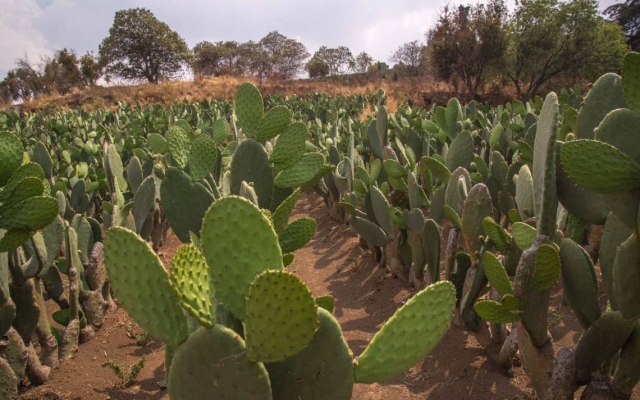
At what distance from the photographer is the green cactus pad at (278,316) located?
862 mm

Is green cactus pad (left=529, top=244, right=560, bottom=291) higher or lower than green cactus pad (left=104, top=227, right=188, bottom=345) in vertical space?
lower

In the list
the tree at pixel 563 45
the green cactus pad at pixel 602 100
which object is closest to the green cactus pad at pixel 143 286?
the green cactus pad at pixel 602 100

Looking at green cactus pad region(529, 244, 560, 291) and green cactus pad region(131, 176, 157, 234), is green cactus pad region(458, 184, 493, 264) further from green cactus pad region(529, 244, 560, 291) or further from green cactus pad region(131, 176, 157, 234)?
green cactus pad region(131, 176, 157, 234)

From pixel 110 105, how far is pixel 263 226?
21869mm

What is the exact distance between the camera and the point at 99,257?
9.07 feet

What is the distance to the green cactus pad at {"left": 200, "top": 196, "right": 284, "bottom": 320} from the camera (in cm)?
106

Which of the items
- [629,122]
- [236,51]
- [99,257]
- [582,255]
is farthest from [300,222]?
[236,51]

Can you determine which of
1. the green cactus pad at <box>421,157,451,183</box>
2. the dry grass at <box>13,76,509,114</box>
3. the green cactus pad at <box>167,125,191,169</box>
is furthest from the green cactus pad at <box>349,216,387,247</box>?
the dry grass at <box>13,76,509,114</box>

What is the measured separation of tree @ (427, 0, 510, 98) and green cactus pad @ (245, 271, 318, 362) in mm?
20937

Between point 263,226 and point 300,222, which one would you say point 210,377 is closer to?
point 263,226

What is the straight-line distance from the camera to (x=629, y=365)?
156 cm

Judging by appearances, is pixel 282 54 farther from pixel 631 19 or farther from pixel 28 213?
pixel 28 213

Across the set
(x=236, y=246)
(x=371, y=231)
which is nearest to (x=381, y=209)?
(x=371, y=231)

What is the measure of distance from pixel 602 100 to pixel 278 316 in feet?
4.86
